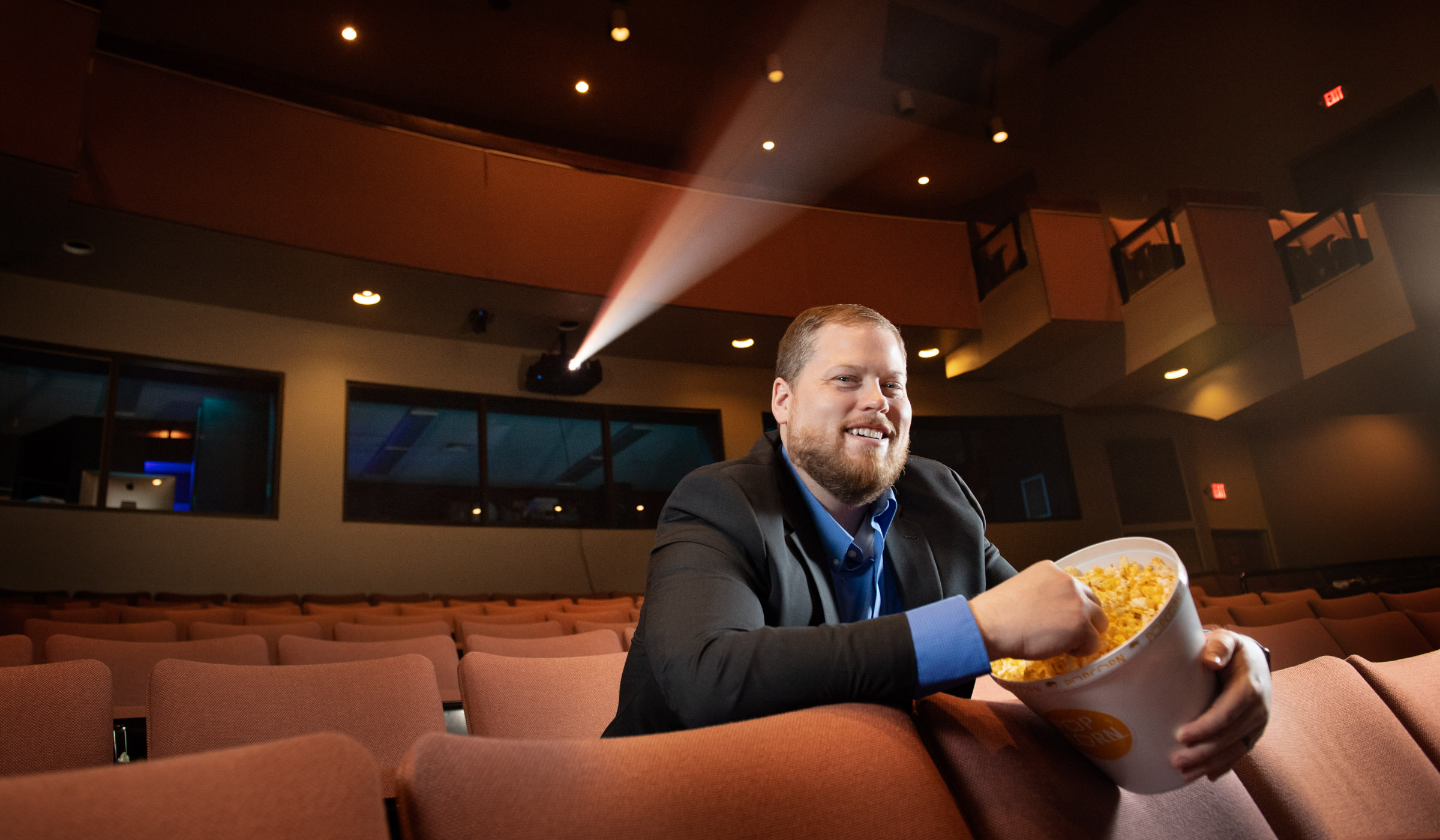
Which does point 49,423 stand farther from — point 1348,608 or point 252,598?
point 1348,608

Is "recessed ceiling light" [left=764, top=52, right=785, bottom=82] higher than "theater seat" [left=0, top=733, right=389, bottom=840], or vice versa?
"recessed ceiling light" [left=764, top=52, right=785, bottom=82]

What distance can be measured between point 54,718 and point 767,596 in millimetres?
1053

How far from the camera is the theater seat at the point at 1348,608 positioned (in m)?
4.16

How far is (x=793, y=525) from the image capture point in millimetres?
1160

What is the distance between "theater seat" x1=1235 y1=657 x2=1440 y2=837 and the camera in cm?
103

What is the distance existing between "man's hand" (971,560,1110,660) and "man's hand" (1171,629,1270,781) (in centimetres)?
11

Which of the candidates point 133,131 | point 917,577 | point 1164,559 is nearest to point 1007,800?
point 1164,559

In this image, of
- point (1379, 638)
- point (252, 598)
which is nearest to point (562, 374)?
point (252, 598)

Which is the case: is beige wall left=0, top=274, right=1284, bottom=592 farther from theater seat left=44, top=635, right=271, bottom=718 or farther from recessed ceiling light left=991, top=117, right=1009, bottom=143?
theater seat left=44, top=635, right=271, bottom=718

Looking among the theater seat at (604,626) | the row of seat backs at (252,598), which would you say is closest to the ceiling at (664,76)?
the row of seat backs at (252,598)

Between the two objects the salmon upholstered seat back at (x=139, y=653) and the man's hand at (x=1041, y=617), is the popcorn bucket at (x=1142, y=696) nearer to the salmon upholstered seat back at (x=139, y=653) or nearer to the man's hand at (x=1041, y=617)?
the man's hand at (x=1041, y=617)

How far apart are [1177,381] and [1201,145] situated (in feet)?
8.07

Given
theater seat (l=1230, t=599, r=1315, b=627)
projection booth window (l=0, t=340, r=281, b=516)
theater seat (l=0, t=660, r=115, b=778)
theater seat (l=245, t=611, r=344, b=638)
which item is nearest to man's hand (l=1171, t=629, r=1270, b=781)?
theater seat (l=0, t=660, r=115, b=778)

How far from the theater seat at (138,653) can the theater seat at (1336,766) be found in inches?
87.9
